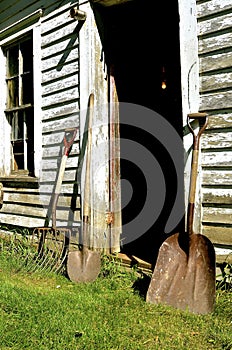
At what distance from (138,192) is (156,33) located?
6.84 feet

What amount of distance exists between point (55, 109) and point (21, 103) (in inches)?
36.8

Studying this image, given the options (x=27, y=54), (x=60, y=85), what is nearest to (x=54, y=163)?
(x=60, y=85)

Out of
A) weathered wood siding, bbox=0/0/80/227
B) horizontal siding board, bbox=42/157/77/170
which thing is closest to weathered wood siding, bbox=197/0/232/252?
weathered wood siding, bbox=0/0/80/227

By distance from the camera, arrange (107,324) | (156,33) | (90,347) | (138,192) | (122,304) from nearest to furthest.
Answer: (90,347) < (107,324) < (122,304) < (156,33) < (138,192)

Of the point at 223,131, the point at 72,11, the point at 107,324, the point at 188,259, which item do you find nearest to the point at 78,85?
the point at 72,11

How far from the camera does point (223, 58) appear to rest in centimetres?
306

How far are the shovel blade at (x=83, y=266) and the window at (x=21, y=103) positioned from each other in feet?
5.99

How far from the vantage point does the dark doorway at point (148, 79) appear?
4746mm

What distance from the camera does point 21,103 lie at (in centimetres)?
536

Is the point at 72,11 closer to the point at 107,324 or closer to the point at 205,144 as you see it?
the point at 205,144

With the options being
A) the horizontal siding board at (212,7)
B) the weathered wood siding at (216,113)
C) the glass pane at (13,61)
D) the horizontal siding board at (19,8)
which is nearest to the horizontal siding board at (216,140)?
the weathered wood siding at (216,113)

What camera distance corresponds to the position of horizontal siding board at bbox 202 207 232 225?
9.97ft

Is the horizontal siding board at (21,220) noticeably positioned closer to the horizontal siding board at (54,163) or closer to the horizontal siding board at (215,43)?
the horizontal siding board at (54,163)

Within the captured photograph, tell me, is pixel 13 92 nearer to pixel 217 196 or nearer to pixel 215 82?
pixel 215 82
